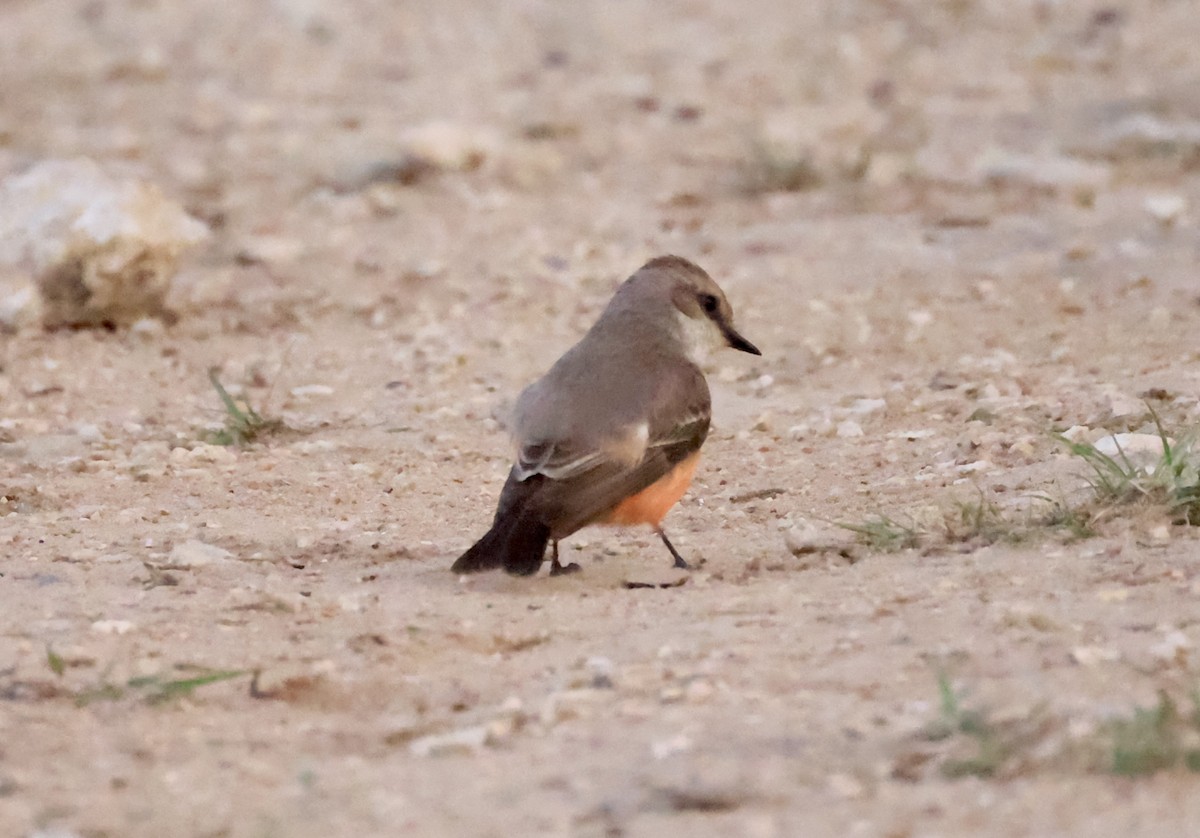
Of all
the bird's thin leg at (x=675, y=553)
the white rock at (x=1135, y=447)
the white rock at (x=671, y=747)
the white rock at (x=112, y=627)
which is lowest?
the bird's thin leg at (x=675, y=553)

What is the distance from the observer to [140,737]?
3.78 m

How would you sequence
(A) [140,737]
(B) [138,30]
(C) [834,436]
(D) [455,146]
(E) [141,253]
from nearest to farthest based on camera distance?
(A) [140,737] → (C) [834,436] → (E) [141,253] → (D) [455,146] → (B) [138,30]

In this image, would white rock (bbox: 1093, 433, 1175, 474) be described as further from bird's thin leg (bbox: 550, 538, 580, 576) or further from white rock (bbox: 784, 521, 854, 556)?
bird's thin leg (bbox: 550, 538, 580, 576)

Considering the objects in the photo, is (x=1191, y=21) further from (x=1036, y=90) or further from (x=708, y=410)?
(x=708, y=410)

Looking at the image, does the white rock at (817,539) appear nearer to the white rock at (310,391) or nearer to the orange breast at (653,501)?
the orange breast at (653,501)

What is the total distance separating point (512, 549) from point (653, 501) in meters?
0.54

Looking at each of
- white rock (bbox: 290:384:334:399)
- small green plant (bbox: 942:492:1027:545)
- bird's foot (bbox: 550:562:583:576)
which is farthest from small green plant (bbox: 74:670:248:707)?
white rock (bbox: 290:384:334:399)

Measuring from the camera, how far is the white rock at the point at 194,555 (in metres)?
5.15

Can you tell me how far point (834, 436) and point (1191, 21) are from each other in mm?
6965

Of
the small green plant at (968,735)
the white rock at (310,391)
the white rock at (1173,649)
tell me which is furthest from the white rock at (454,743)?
the white rock at (310,391)

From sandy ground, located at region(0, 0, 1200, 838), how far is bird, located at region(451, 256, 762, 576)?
0.15 metres

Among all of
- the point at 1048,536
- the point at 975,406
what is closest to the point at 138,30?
the point at 975,406

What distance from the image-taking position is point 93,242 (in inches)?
314

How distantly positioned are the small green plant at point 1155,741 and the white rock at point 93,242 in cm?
553
